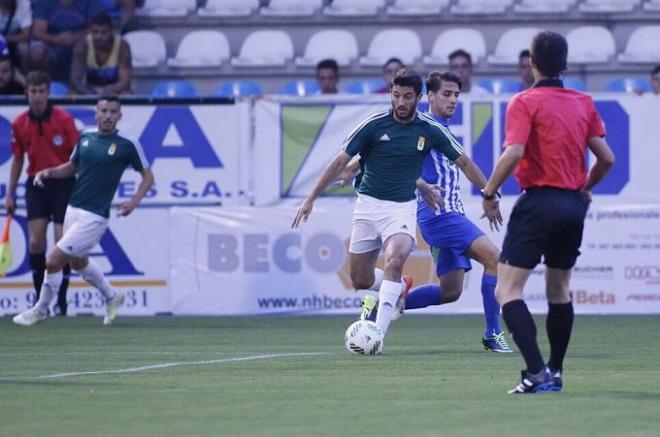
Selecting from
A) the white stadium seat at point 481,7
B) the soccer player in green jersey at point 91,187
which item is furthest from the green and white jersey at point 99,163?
the white stadium seat at point 481,7

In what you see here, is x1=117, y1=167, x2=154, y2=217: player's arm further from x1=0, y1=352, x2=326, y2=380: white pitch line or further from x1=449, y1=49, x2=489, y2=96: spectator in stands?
x1=449, y1=49, x2=489, y2=96: spectator in stands

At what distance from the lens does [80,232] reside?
16.3 m

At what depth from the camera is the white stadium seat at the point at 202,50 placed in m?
21.7

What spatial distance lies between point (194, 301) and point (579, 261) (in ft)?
14.9

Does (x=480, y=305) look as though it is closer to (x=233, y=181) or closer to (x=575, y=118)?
(x=233, y=181)

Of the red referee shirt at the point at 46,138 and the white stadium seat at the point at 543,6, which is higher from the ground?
the white stadium seat at the point at 543,6

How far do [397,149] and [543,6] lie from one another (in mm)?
10108

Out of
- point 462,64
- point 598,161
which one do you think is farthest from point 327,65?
point 598,161

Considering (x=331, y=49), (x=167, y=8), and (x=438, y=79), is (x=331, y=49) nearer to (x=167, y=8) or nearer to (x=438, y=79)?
(x=167, y=8)

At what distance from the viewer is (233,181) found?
61.2ft

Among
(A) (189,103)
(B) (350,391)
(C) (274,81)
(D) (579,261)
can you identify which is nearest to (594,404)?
(B) (350,391)

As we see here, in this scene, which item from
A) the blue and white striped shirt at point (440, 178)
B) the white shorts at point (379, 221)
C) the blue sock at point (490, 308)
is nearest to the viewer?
the white shorts at point (379, 221)

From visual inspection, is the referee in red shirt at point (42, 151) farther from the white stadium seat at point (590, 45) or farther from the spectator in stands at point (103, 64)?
the white stadium seat at point (590, 45)

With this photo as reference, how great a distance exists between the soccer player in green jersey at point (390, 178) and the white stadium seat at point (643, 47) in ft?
30.4
